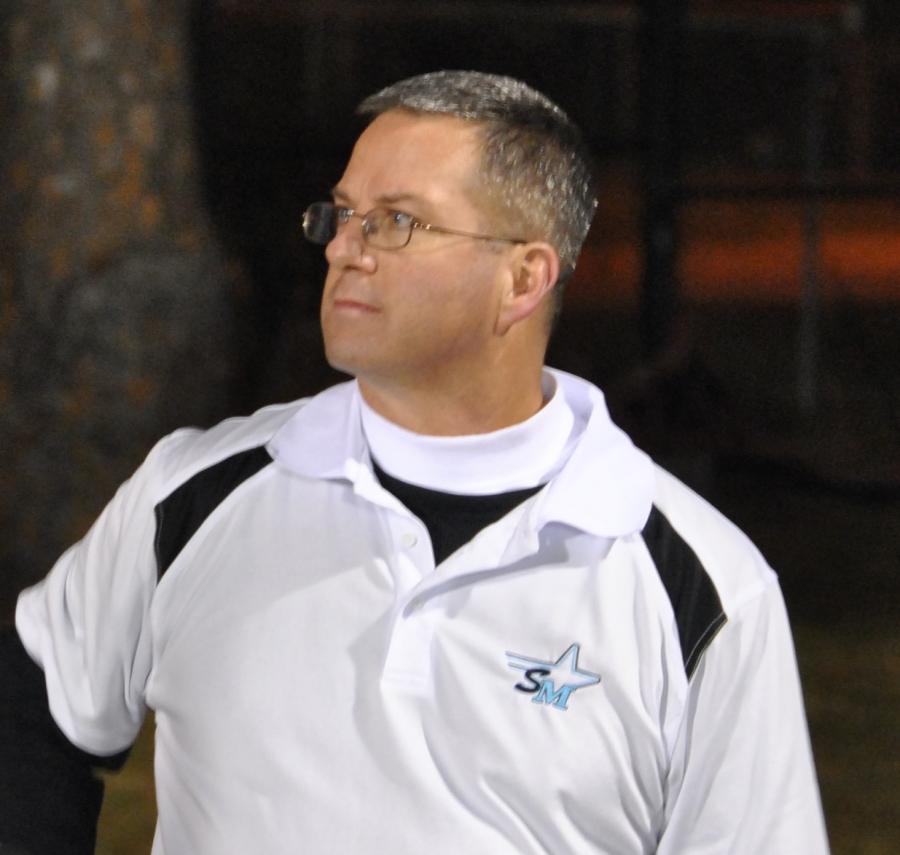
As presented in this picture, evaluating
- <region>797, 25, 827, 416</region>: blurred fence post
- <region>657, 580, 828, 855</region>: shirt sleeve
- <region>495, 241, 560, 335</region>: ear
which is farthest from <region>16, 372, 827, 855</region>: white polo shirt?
<region>797, 25, 827, 416</region>: blurred fence post

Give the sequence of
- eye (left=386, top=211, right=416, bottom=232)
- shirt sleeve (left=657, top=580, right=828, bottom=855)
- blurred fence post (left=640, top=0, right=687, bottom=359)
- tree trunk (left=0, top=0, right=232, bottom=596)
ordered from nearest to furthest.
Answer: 1. shirt sleeve (left=657, top=580, right=828, bottom=855)
2. eye (left=386, top=211, right=416, bottom=232)
3. tree trunk (left=0, top=0, right=232, bottom=596)
4. blurred fence post (left=640, top=0, right=687, bottom=359)

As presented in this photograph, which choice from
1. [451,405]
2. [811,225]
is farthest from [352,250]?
[811,225]

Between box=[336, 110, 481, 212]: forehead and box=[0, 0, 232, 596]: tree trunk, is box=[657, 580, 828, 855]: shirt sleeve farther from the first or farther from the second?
box=[0, 0, 232, 596]: tree trunk

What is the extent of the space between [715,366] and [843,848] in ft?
21.4

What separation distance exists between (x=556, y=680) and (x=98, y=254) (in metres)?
2.67

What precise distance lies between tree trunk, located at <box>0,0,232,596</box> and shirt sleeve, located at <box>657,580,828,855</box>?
2.51 meters

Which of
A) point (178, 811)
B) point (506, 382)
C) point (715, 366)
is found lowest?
point (715, 366)

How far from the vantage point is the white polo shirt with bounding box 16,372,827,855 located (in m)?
1.63

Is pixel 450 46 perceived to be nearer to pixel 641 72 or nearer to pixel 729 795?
pixel 641 72

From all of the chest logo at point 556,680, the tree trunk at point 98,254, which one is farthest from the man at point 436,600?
the tree trunk at point 98,254

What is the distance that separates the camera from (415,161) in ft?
5.70

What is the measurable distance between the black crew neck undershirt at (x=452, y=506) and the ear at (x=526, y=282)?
0.19 metres

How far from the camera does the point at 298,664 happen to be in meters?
1.68

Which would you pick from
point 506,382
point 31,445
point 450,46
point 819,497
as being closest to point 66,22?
point 31,445
